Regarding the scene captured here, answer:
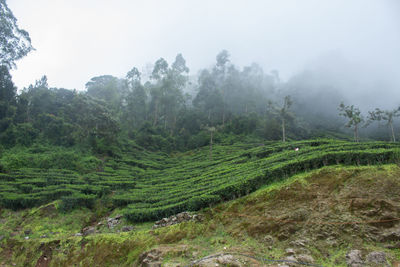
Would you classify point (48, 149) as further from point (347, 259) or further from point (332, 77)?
point (332, 77)

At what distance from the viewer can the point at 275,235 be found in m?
7.32

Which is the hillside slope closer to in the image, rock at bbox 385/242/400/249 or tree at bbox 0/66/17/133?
rock at bbox 385/242/400/249

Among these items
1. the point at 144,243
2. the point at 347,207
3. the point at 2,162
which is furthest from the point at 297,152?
the point at 2,162

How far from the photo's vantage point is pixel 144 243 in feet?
27.8

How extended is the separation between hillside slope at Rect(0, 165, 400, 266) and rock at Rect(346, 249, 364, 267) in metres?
0.02

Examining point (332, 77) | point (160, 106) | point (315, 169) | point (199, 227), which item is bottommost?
point (199, 227)

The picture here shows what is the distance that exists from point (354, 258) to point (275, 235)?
219 cm

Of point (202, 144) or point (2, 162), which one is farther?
point (202, 144)

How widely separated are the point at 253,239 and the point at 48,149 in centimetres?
Result: 2419

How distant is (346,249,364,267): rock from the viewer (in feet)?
19.3

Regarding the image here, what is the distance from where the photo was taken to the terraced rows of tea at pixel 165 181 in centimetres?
1013

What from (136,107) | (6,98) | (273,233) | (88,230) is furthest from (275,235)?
(136,107)

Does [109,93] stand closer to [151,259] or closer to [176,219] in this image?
[176,219]

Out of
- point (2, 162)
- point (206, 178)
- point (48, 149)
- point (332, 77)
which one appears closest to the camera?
point (206, 178)
